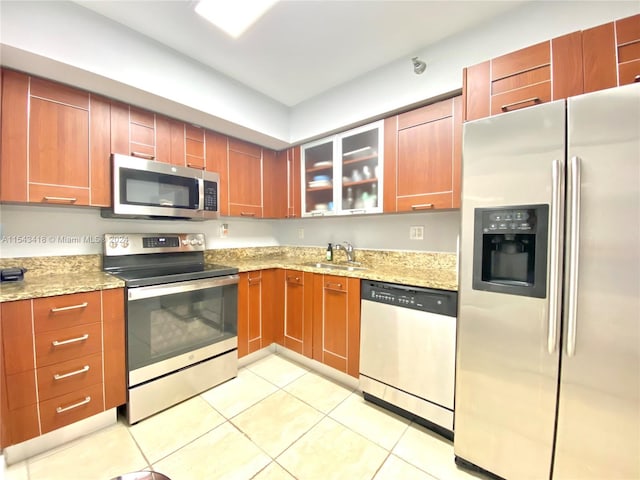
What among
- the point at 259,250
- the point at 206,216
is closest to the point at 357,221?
the point at 259,250

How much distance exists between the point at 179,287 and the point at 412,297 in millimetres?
1532

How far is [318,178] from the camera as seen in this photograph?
98.6 inches

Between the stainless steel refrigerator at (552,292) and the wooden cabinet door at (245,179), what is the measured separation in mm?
1960

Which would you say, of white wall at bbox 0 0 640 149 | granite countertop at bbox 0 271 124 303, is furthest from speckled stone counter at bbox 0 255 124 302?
white wall at bbox 0 0 640 149

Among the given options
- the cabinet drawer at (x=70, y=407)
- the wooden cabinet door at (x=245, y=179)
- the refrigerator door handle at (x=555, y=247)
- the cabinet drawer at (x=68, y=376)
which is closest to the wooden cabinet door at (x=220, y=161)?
the wooden cabinet door at (x=245, y=179)

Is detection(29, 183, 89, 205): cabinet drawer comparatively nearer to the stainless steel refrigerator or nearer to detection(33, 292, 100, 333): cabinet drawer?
detection(33, 292, 100, 333): cabinet drawer

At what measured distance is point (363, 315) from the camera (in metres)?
1.78

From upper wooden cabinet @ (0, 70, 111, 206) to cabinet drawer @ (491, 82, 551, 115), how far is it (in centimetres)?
240

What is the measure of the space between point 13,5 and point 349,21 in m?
1.74

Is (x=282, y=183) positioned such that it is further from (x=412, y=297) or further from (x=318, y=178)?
(x=412, y=297)

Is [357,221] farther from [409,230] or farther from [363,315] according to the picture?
[363,315]

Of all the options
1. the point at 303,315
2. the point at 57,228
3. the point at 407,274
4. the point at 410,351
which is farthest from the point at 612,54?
the point at 57,228

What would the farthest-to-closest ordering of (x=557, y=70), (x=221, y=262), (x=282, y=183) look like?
(x=282, y=183), (x=221, y=262), (x=557, y=70)

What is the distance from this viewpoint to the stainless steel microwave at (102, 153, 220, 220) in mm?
1702
